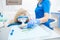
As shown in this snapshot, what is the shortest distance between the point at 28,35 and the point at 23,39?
85 mm

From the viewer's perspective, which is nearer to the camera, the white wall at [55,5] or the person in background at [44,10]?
the person in background at [44,10]

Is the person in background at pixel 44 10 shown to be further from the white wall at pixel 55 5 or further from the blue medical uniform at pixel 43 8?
the white wall at pixel 55 5

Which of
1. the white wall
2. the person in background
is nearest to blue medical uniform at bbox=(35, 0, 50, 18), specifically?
the person in background

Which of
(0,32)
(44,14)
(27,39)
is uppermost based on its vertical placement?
(44,14)

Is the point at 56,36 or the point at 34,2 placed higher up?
the point at 34,2

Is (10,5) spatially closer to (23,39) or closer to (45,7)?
(45,7)

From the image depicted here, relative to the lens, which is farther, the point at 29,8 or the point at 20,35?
the point at 29,8

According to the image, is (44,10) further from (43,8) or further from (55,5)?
(55,5)

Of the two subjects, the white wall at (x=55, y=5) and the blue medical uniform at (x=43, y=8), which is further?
the white wall at (x=55, y=5)

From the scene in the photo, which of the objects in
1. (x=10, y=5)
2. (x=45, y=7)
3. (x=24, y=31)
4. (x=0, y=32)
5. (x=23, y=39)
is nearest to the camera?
(x=23, y=39)

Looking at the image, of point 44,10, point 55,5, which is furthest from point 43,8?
point 55,5

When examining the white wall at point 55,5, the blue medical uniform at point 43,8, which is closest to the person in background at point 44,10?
the blue medical uniform at point 43,8

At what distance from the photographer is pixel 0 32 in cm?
186

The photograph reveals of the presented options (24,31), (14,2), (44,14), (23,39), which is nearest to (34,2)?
(14,2)
